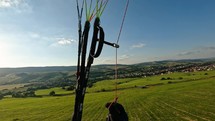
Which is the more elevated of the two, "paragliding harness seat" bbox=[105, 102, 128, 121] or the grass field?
"paragliding harness seat" bbox=[105, 102, 128, 121]

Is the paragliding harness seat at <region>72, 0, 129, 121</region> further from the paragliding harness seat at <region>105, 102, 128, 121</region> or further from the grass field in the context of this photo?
the grass field

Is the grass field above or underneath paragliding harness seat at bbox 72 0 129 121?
underneath

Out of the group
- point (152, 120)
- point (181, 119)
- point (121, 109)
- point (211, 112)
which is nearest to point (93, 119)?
point (152, 120)

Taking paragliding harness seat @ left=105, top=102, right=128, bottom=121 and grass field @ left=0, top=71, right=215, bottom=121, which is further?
grass field @ left=0, top=71, right=215, bottom=121

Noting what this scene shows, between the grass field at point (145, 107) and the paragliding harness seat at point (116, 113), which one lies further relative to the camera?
the grass field at point (145, 107)

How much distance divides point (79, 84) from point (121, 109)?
1128 millimetres

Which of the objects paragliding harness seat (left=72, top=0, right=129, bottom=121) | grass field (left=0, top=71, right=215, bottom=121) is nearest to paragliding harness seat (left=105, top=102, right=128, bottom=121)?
paragliding harness seat (left=72, top=0, right=129, bottom=121)

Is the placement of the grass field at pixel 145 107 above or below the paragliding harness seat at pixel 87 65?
below

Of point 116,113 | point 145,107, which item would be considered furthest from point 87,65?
point 145,107

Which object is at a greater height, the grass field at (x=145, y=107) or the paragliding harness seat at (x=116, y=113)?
the paragliding harness seat at (x=116, y=113)

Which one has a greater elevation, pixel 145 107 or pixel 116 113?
pixel 116 113

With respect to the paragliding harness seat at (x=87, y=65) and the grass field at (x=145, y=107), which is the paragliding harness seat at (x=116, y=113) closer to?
the paragliding harness seat at (x=87, y=65)

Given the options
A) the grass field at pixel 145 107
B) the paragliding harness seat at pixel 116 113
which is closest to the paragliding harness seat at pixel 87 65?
the paragliding harness seat at pixel 116 113

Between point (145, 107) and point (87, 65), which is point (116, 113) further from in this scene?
point (145, 107)
